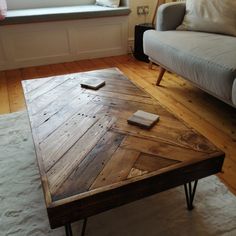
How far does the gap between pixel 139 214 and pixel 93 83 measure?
2.45 feet

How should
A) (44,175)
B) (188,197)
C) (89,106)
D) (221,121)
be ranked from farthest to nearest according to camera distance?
(221,121) → (89,106) → (188,197) → (44,175)

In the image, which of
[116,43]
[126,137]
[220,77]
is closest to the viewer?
[126,137]

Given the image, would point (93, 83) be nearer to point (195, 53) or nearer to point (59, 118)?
point (59, 118)

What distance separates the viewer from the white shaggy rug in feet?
3.39

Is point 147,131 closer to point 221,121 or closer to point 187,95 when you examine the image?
point 221,121

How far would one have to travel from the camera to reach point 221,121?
5.82 feet

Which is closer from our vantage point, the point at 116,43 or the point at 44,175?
the point at 44,175

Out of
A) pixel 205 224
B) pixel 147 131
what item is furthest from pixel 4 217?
pixel 205 224

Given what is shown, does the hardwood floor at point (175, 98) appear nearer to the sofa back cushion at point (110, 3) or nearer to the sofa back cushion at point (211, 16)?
the sofa back cushion at point (211, 16)

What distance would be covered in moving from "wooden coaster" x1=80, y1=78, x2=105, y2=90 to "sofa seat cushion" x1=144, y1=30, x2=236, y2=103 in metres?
0.65

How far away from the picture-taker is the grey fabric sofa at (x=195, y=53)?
4.83 feet

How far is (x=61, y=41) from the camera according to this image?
9.52 ft

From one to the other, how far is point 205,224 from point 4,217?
0.87m

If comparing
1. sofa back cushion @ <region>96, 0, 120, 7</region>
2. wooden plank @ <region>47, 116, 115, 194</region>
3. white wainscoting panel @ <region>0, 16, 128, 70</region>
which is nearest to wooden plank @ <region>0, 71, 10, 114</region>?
white wainscoting panel @ <region>0, 16, 128, 70</region>
